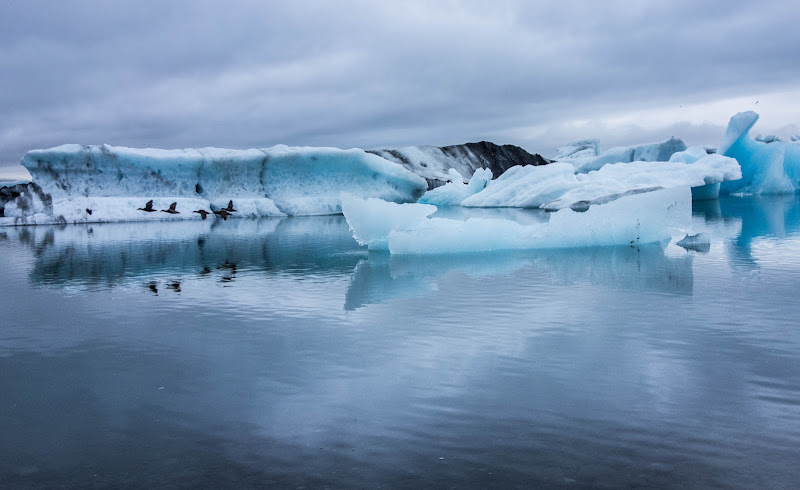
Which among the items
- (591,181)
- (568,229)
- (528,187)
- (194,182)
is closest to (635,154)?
(528,187)

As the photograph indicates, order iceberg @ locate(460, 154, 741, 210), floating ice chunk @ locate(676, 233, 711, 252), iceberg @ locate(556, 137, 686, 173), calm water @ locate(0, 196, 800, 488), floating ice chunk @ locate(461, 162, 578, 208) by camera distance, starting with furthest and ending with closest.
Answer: iceberg @ locate(556, 137, 686, 173), floating ice chunk @ locate(461, 162, 578, 208), iceberg @ locate(460, 154, 741, 210), floating ice chunk @ locate(676, 233, 711, 252), calm water @ locate(0, 196, 800, 488)

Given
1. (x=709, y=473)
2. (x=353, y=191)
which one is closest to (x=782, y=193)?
(x=353, y=191)

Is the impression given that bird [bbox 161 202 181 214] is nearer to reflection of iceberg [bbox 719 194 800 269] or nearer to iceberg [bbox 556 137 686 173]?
reflection of iceberg [bbox 719 194 800 269]

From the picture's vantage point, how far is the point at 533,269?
712 centimetres

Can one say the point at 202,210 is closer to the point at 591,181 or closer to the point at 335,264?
the point at 591,181

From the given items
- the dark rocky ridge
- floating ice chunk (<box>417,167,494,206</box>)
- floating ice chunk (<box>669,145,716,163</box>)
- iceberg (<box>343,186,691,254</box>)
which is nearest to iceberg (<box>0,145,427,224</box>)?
floating ice chunk (<box>417,167,494,206</box>)

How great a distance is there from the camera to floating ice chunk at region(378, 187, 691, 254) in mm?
8797

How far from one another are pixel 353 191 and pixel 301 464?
2033 centimetres

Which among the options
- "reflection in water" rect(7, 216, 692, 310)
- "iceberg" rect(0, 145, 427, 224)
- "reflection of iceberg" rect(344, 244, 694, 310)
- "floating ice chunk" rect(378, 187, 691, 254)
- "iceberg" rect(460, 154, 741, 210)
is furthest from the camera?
"iceberg" rect(0, 145, 427, 224)

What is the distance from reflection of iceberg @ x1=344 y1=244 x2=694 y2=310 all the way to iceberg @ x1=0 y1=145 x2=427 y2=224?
509 inches

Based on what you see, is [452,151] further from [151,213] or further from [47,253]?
[47,253]

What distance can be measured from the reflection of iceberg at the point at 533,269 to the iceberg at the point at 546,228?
207 mm

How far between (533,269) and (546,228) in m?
2.08

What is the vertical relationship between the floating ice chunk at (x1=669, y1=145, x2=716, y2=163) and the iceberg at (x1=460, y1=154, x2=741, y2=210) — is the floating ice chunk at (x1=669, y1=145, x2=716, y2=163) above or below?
Result: above
